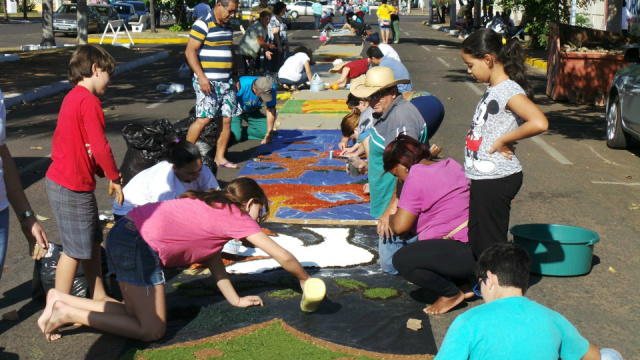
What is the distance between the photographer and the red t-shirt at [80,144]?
16.3 ft

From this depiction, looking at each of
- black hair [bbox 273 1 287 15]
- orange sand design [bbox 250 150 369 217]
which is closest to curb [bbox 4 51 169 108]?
black hair [bbox 273 1 287 15]

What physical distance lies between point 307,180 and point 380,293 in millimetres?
3893

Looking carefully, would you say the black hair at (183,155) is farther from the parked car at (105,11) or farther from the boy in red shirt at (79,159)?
the parked car at (105,11)

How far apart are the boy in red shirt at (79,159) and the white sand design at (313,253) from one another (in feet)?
4.90

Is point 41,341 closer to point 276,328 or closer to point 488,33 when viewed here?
point 276,328

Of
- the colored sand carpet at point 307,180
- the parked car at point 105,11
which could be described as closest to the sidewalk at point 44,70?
the colored sand carpet at point 307,180

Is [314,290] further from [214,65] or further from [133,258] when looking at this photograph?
[214,65]

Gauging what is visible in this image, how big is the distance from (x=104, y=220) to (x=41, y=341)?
2.70 metres

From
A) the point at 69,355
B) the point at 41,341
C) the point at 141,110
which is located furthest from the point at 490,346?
the point at 141,110

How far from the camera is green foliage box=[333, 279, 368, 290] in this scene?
19.5 feet

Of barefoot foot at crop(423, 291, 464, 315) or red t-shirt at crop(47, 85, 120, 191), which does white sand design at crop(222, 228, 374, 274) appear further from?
red t-shirt at crop(47, 85, 120, 191)

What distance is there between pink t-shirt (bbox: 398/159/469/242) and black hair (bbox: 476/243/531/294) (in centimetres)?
181

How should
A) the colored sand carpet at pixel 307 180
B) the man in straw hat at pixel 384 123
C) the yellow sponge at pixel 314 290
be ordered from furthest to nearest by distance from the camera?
1. the colored sand carpet at pixel 307 180
2. the man in straw hat at pixel 384 123
3. the yellow sponge at pixel 314 290

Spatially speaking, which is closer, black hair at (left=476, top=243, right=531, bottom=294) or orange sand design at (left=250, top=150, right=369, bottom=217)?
black hair at (left=476, top=243, right=531, bottom=294)
